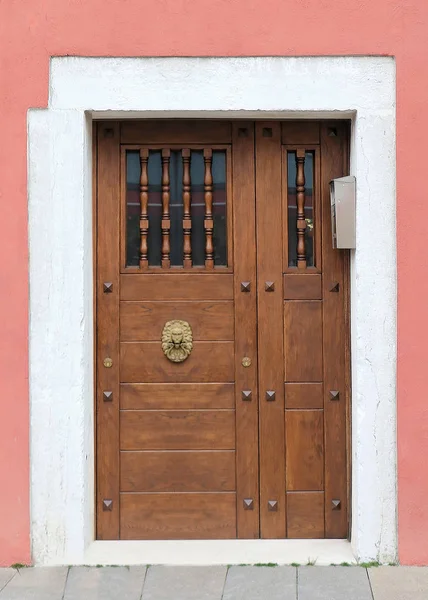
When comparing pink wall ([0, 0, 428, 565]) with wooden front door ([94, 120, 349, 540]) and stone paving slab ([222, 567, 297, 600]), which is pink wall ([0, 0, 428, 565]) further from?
stone paving slab ([222, 567, 297, 600])

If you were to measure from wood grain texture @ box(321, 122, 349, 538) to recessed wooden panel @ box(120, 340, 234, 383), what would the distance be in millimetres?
618

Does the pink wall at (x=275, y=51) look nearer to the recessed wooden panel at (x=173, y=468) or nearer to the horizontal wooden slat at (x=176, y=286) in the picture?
the horizontal wooden slat at (x=176, y=286)

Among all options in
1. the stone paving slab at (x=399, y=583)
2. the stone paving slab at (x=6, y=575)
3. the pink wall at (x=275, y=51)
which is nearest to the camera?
the stone paving slab at (x=399, y=583)

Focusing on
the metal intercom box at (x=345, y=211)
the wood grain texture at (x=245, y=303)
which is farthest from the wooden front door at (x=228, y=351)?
the metal intercom box at (x=345, y=211)

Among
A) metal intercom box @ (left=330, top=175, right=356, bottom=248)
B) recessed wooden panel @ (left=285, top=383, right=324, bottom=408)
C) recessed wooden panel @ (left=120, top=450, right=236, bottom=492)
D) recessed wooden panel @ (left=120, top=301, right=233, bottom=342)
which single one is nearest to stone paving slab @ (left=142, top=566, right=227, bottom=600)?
recessed wooden panel @ (left=120, top=450, right=236, bottom=492)

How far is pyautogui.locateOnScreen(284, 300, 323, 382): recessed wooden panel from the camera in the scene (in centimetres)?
532

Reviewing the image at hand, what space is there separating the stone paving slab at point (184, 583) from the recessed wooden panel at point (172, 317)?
4.48ft

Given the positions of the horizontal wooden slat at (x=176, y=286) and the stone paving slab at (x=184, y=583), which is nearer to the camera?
the stone paving slab at (x=184, y=583)

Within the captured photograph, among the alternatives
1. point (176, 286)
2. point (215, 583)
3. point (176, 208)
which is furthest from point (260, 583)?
point (176, 208)

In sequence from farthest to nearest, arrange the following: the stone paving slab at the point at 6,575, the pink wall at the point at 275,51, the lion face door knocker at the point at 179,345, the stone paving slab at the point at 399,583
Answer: the lion face door knocker at the point at 179,345 → the pink wall at the point at 275,51 → the stone paving slab at the point at 6,575 → the stone paving slab at the point at 399,583

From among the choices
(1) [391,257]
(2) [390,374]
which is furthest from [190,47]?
(2) [390,374]

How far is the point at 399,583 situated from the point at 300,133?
106 inches

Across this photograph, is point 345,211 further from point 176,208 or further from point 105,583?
point 105,583

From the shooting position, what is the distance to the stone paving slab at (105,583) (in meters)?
4.66
